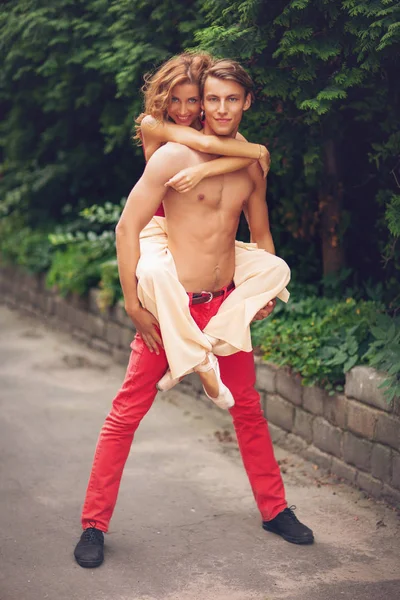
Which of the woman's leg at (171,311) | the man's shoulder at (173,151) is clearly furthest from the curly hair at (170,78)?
the woman's leg at (171,311)

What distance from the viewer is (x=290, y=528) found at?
164 inches

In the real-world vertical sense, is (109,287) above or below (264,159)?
below

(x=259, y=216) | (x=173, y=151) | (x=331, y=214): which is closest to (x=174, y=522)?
(x=259, y=216)

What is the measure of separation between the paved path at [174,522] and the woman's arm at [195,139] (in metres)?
1.83

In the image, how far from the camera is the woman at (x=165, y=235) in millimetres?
3742

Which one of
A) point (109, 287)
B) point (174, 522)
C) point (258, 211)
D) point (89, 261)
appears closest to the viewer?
point (258, 211)

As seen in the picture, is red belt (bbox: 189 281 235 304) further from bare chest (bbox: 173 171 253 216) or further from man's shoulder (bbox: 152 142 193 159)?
man's shoulder (bbox: 152 142 193 159)

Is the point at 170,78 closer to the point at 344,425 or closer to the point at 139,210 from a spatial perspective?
the point at 139,210

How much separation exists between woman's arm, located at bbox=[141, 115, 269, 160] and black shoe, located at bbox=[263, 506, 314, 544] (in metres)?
1.72

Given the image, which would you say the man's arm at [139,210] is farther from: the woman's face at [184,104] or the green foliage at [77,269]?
the green foliage at [77,269]

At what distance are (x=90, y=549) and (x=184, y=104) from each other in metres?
2.02

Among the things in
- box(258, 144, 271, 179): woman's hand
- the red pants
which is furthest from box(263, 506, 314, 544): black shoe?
box(258, 144, 271, 179): woman's hand

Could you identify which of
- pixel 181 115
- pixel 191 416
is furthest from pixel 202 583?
pixel 191 416

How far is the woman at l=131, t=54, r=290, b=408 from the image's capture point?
12.3 feet
